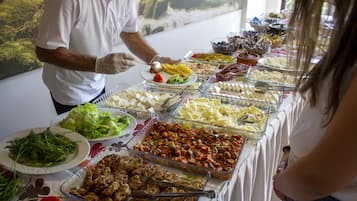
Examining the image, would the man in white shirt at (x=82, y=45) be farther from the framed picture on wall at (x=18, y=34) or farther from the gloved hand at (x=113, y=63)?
the framed picture on wall at (x=18, y=34)

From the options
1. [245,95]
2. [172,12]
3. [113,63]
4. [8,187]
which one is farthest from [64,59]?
[172,12]

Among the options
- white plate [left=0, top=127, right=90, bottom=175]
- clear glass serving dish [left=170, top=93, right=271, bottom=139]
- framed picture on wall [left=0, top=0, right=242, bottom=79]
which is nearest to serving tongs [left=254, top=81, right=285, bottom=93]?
clear glass serving dish [left=170, top=93, right=271, bottom=139]

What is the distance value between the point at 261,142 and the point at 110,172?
1.78ft

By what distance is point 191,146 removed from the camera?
1052mm

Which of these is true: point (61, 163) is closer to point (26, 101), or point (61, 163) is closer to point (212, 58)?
point (26, 101)

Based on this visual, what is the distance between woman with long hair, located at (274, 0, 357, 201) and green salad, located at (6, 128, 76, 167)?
23.4 inches

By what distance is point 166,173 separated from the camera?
0.91m

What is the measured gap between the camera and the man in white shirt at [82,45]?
138 centimetres

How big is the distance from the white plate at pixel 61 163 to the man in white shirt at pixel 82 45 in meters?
0.41

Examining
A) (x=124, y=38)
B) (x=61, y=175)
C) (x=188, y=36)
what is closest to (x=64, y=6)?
(x=124, y=38)

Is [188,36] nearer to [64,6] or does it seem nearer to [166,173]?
[64,6]

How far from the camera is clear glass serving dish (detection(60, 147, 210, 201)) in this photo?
2.68 ft

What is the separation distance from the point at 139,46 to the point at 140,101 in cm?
56

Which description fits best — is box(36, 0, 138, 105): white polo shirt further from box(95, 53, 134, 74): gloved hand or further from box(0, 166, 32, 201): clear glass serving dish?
box(0, 166, 32, 201): clear glass serving dish
